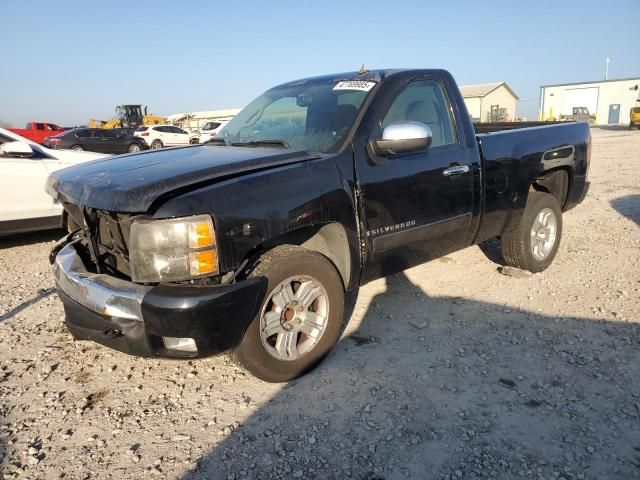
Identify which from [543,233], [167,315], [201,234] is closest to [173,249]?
[201,234]

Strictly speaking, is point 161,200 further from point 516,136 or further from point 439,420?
point 516,136

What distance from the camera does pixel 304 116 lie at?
11.5 ft

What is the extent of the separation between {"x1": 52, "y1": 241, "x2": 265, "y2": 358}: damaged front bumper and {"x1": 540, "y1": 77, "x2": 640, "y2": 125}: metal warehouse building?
53.4 m

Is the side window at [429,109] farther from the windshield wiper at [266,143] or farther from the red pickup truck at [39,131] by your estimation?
the red pickup truck at [39,131]

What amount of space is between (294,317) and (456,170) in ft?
5.69

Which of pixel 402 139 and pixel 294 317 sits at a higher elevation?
pixel 402 139

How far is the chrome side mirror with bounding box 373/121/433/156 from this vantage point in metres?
3.03

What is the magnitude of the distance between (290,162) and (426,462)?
1747 mm

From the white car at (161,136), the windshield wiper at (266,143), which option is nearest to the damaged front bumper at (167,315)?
the windshield wiper at (266,143)

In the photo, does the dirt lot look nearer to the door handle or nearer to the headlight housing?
the headlight housing

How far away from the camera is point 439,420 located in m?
2.52

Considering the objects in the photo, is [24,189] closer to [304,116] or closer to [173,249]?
[304,116]

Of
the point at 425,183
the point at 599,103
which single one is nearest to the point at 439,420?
the point at 425,183

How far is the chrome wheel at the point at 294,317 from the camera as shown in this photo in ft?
8.99
